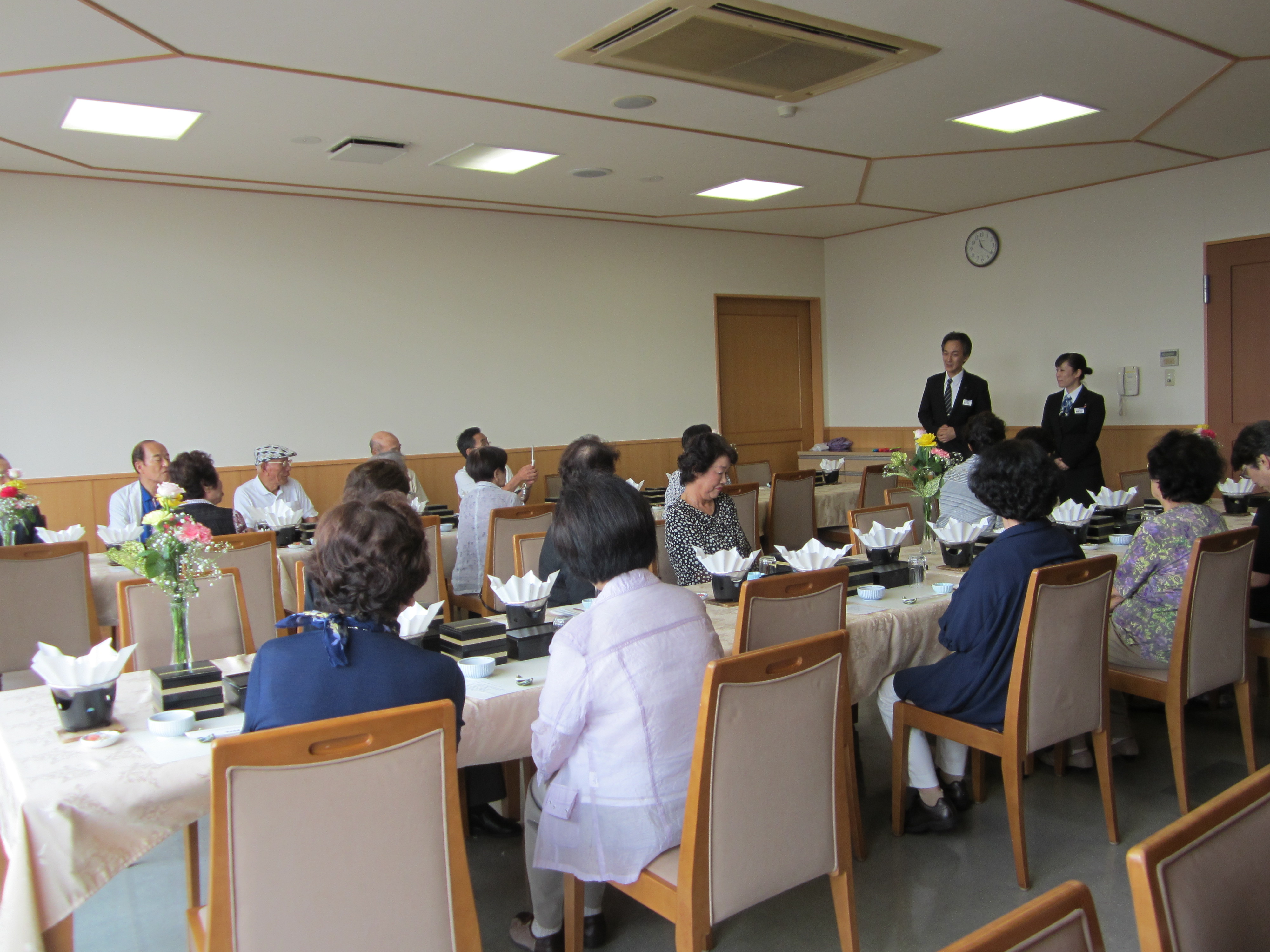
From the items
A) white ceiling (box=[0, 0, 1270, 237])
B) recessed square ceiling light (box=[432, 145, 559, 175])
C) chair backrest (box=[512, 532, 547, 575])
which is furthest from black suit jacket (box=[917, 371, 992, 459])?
chair backrest (box=[512, 532, 547, 575])

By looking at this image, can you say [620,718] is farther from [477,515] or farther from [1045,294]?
[1045,294]

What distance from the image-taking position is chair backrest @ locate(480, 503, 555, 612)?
4594 mm

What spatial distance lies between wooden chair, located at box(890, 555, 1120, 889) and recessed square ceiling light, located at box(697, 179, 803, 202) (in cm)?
487

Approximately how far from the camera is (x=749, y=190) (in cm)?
729

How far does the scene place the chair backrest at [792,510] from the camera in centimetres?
623

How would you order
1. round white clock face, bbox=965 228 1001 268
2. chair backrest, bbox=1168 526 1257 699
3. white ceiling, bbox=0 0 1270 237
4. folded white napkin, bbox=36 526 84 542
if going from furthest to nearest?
Answer: round white clock face, bbox=965 228 1001 268 < folded white napkin, bbox=36 526 84 542 < white ceiling, bbox=0 0 1270 237 < chair backrest, bbox=1168 526 1257 699

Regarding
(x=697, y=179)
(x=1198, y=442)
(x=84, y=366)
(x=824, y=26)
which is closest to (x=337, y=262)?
(x=84, y=366)

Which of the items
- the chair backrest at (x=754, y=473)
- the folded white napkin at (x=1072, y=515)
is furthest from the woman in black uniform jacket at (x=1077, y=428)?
the folded white napkin at (x=1072, y=515)

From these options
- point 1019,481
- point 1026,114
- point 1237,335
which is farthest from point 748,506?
point 1237,335

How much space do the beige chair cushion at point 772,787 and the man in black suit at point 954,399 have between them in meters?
5.30

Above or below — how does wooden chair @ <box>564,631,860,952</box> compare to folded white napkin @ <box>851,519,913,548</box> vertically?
below

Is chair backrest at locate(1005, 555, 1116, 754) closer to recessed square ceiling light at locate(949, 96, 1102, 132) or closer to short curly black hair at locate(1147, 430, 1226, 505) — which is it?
short curly black hair at locate(1147, 430, 1226, 505)

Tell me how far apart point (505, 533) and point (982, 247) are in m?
5.60

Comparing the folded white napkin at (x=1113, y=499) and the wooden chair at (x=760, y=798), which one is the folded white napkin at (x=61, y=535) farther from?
the folded white napkin at (x=1113, y=499)
